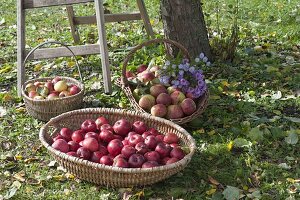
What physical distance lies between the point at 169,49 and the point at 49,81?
115 cm

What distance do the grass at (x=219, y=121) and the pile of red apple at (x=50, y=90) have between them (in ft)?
0.64

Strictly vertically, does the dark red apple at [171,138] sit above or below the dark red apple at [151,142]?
below

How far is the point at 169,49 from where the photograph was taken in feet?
15.5

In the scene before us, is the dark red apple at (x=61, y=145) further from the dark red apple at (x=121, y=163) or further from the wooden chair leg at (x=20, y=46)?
the wooden chair leg at (x=20, y=46)

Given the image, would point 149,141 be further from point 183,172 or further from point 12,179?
point 12,179

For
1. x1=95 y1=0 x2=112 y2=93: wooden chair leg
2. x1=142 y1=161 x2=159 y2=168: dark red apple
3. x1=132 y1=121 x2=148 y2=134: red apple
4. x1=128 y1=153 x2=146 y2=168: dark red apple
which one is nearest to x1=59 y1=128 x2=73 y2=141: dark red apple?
x1=132 y1=121 x2=148 y2=134: red apple

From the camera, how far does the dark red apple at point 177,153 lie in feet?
10.3

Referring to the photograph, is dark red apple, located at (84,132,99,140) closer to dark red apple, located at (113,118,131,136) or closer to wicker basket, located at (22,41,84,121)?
dark red apple, located at (113,118,131,136)

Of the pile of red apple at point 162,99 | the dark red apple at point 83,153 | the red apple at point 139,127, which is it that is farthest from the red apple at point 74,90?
the dark red apple at point 83,153

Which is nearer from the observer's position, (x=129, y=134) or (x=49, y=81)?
(x=129, y=134)

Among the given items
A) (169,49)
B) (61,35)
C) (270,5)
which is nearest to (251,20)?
(270,5)

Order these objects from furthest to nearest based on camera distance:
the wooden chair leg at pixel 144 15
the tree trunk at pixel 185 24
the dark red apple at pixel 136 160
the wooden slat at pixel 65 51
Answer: the wooden chair leg at pixel 144 15 < the tree trunk at pixel 185 24 < the wooden slat at pixel 65 51 < the dark red apple at pixel 136 160

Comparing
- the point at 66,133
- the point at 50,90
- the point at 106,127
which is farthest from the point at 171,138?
the point at 50,90

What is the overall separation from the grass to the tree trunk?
25 centimetres
